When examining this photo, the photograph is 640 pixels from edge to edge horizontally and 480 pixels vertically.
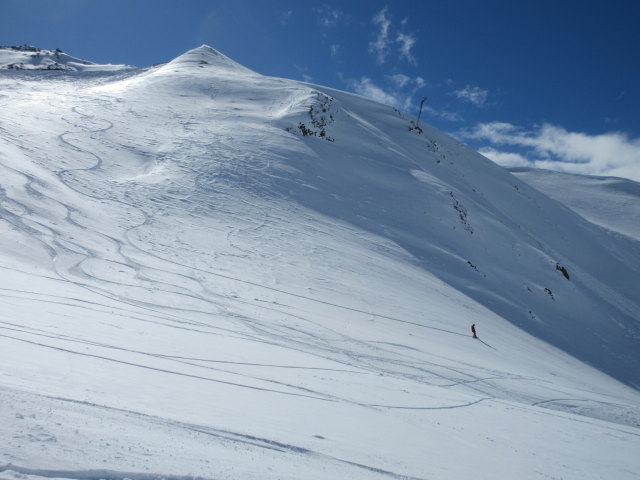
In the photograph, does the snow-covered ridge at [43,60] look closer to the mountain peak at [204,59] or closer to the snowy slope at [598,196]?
the mountain peak at [204,59]

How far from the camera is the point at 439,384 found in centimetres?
736

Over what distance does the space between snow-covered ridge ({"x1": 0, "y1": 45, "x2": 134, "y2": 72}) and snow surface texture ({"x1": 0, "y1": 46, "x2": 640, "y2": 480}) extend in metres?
21.7

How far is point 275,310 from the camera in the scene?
353 inches

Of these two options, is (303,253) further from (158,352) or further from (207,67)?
(207,67)

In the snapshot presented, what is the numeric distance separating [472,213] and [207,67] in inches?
969

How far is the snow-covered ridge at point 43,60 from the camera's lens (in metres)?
43.4

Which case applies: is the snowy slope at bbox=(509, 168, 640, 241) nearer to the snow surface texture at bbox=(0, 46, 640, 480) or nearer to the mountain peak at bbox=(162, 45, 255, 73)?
the snow surface texture at bbox=(0, 46, 640, 480)

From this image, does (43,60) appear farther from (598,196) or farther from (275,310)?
(598,196)

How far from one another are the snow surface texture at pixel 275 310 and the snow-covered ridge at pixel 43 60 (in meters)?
21.7

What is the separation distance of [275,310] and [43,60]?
53.4 meters

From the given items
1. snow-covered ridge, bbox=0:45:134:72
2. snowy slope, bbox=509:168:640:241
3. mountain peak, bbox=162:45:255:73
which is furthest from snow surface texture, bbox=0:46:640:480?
snow-covered ridge, bbox=0:45:134:72

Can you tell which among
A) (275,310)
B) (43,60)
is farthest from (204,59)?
(275,310)

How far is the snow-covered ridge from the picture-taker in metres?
43.4

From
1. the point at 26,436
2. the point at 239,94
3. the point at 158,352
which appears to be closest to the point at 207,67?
the point at 239,94
